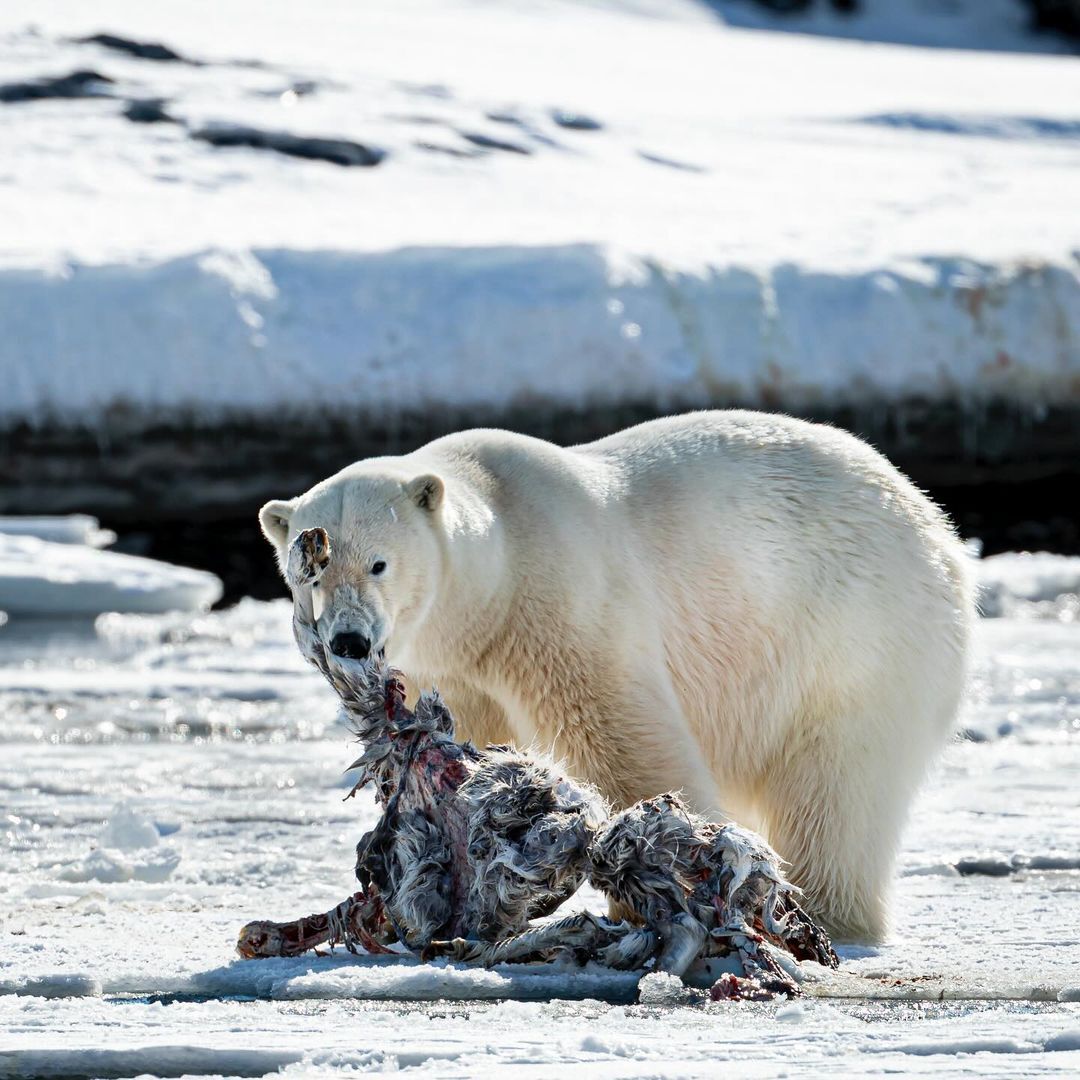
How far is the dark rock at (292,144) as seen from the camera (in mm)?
16938

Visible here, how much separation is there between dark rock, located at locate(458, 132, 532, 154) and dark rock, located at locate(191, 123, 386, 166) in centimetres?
106

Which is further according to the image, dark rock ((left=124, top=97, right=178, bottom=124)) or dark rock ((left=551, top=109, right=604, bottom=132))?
dark rock ((left=551, top=109, right=604, bottom=132))

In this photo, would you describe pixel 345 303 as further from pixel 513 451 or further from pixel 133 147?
pixel 513 451

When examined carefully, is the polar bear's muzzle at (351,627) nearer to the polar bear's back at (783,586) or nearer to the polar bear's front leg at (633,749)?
the polar bear's front leg at (633,749)

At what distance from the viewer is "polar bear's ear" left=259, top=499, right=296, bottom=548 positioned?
3670mm

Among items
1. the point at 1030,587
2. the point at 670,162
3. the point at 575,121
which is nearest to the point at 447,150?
the point at 575,121

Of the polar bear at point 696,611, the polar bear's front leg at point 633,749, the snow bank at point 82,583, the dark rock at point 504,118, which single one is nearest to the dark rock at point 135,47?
the dark rock at point 504,118

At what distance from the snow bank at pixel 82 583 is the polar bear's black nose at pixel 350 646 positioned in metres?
7.37

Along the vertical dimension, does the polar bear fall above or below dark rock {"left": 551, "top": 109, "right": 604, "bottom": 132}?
above

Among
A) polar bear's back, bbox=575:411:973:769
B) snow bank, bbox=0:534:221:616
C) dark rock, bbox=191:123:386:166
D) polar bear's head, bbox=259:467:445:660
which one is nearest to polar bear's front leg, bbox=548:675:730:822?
polar bear's back, bbox=575:411:973:769

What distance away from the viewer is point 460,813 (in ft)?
10.00

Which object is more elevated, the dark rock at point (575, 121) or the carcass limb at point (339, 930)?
the carcass limb at point (339, 930)

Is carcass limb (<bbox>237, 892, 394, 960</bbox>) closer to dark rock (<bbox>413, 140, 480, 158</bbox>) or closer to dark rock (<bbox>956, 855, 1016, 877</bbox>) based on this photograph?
dark rock (<bbox>956, 855, 1016, 877</bbox>)

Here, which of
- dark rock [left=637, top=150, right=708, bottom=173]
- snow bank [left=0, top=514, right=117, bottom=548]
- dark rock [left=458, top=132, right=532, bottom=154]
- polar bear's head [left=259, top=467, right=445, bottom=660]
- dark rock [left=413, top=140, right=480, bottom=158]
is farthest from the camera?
dark rock [left=637, top=150, right=708, bottom=173]
